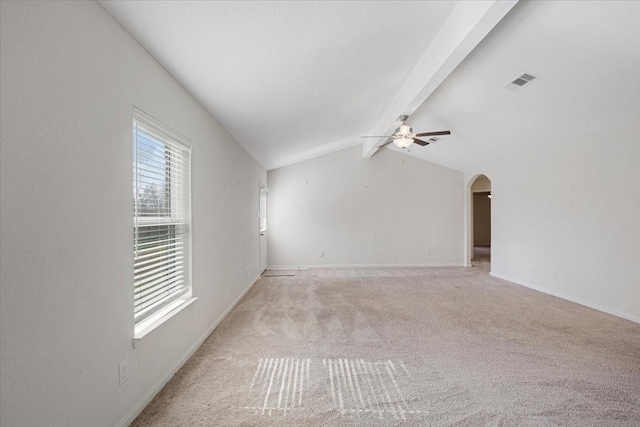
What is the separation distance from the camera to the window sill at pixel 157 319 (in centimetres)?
192

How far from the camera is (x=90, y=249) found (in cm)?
152

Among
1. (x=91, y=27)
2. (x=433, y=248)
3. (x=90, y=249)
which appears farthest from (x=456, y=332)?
(x=433, y=248)

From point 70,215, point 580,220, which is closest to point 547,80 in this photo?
point 580,220

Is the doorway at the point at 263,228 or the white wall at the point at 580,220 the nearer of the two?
the white wall at the point at 580,220

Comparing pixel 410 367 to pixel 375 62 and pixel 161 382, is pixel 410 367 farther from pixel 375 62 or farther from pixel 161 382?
pixel 375 62

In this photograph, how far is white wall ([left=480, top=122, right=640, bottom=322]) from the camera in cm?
379

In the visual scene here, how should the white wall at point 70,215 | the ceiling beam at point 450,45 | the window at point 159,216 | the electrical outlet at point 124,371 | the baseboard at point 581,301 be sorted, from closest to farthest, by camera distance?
the white wall at point 70,215, the electrical outlet at point 124,371, the window at point 159,216, the ceiling beam at point 450,45, the baseboard at point 581,301

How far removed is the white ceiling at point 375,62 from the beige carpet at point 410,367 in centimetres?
239

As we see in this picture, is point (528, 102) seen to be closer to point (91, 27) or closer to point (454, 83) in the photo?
point (454, 83)

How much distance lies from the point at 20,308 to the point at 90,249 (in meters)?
0.42

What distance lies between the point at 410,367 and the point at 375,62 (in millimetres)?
2818

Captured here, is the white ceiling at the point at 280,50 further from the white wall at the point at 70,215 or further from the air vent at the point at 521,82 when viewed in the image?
the air vent at the point at 521,82

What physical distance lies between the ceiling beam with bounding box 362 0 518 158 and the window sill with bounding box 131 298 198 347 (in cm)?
315

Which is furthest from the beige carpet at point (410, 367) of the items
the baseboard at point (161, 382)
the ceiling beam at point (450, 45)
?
the ceiling beam at point (450, 45)
